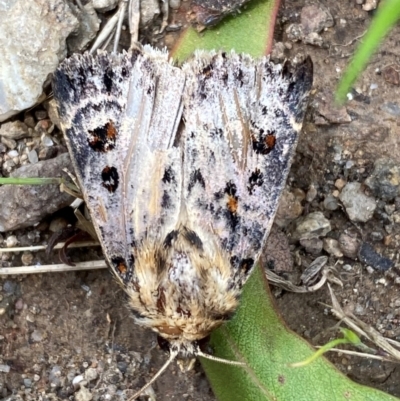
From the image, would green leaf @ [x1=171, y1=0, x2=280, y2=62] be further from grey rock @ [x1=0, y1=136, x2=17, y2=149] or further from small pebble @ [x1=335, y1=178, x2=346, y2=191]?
grey rock @ [x1=0, y1=136, x2=17, y2=149]

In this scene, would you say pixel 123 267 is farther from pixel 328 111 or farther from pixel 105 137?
pixel 328 111

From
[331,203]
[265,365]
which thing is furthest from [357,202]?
[265,365]

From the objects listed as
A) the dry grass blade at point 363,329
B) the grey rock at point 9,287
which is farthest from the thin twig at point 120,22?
the dry grass blade at point 363,329

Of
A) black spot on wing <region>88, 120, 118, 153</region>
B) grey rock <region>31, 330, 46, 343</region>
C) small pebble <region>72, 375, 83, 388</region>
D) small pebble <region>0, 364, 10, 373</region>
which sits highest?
black spot on wing <region>88, 120, 118, 153</region>

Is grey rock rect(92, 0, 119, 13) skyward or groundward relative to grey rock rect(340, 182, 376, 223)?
skyward

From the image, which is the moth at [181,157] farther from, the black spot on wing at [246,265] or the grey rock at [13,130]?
the grey rock at [13,130]

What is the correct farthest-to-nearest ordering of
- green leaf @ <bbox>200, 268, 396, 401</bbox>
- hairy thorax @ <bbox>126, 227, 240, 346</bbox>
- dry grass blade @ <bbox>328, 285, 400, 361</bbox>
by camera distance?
1. dry grass blade @ <bbox>328, 285, 400, 361</bbox>
2. green leaf @ <bbox>200, 268, 396, 401</bbox>
3. hairy thorax @ <bbox>126, 227, 240, 346</bbox>

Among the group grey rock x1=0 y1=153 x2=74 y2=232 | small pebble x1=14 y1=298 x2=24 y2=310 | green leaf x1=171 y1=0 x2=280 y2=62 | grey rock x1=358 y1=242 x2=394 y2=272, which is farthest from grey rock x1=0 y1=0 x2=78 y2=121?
grey rock x1=358 y1=242 x2=394 y2=272
